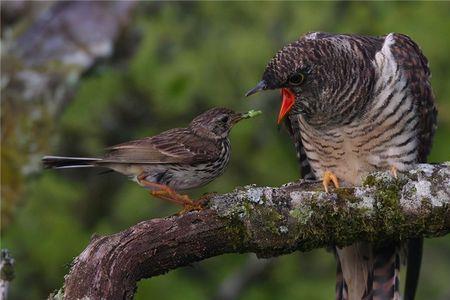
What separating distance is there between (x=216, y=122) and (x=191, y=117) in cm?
337

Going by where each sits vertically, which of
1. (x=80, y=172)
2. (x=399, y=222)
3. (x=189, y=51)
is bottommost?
(x=399, y=222)

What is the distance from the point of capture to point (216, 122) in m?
4.12

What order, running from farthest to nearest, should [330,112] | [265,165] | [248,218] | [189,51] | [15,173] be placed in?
[189,51], [265,165], [15,173], [330,112], [248,218]

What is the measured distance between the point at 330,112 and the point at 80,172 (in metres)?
3.87

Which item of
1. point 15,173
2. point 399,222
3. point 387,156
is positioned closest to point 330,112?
point 387,156

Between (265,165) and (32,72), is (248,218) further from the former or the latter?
(265,165)

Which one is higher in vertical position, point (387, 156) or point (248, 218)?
point (387, 156)

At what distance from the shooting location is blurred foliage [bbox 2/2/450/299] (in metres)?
6.90

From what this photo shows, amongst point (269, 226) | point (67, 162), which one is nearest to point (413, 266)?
point (269, 226)

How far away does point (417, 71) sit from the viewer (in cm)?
438

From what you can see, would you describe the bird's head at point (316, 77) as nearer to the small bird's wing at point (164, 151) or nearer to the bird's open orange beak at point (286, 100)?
the bird's open orange beak at point (286, 100)

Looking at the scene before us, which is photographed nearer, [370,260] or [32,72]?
[370,260]

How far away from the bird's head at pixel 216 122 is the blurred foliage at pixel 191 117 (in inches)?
97.1

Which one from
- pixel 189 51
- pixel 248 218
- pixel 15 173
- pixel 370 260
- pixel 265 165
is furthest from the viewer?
pixel 189 51
